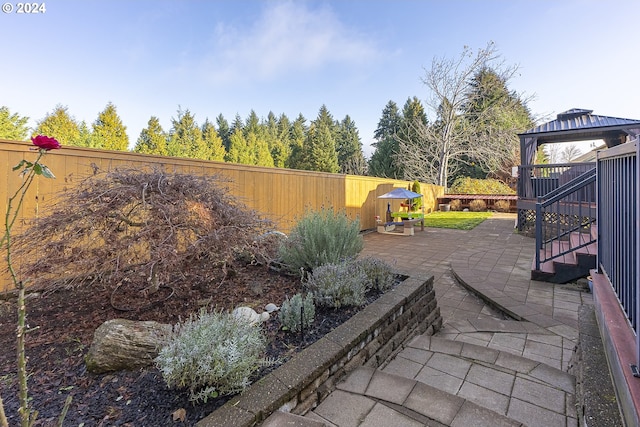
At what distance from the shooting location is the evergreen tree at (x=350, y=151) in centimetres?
2831

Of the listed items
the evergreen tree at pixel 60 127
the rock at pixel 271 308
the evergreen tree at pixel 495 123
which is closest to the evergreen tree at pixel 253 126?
the evergreen tree at pixel 60 127

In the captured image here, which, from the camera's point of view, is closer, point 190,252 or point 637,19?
point 190,252

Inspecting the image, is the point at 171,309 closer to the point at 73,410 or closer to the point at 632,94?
the point at 73,410

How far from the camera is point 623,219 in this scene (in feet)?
4.67

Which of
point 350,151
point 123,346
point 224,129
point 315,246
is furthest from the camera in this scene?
point 224,129

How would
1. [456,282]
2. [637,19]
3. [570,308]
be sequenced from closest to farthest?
[570,308], [456,282], [637,19]

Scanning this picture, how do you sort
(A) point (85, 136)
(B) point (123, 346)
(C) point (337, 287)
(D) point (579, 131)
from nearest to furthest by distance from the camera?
(B) point (123, 346) < (C) point (337, 287) < (D) point (579, 131) < (A) point (85, 136)

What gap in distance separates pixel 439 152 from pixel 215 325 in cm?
1902

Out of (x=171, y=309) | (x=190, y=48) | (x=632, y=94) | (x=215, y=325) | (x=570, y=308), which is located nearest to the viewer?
(x=215, y=325)

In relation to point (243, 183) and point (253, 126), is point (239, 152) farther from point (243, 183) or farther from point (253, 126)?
point (243, 183)

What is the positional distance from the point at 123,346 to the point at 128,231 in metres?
0.85

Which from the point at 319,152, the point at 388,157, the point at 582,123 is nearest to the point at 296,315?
the point at 582,123

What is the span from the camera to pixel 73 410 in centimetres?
131

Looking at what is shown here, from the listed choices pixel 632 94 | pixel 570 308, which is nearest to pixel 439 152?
pixel 632 94
